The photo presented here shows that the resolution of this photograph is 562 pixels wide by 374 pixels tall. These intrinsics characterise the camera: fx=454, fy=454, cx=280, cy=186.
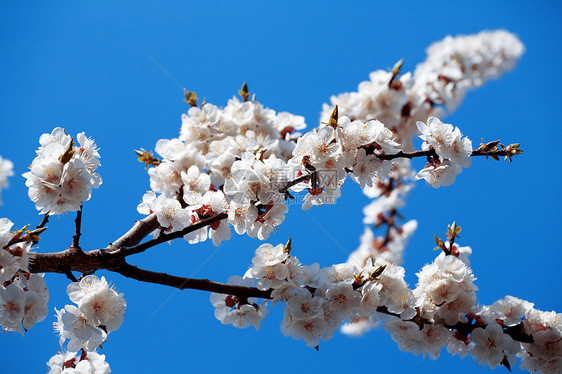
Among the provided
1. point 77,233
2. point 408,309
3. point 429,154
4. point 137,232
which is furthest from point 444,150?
point 77,233

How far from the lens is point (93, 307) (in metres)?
2.32

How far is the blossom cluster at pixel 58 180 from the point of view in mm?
2150

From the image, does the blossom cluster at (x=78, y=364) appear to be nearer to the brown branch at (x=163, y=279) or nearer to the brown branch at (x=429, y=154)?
the brown branch at (x=163, y=279)

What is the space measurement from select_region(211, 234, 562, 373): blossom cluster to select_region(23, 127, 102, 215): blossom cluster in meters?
0.97

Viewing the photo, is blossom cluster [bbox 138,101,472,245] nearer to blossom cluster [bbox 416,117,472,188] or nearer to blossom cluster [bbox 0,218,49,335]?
blossom cluster [bbox 416,117,472,188]

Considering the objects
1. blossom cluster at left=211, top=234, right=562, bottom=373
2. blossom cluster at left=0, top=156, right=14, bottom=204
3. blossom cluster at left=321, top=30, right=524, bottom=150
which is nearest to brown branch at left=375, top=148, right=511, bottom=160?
blossom cluster at left=211, top=234, right=562, bottom=373

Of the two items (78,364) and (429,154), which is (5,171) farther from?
(429,154)

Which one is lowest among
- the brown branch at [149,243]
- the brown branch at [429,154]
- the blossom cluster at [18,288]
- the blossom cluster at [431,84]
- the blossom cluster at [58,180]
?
the blossom cluster at [18,288]

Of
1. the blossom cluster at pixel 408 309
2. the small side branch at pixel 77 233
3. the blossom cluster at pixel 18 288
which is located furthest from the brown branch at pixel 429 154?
the blossom cluster at pixel 18 288

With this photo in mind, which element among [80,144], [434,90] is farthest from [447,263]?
[434,90]

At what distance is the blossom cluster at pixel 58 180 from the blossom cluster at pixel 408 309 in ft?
3.18

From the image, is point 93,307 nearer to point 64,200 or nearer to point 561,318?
point 64,200

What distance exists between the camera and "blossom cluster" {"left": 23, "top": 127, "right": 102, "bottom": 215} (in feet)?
7.06

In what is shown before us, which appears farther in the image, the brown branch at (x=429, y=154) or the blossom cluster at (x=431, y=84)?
the blossom cluster at (x=431, y=84)
